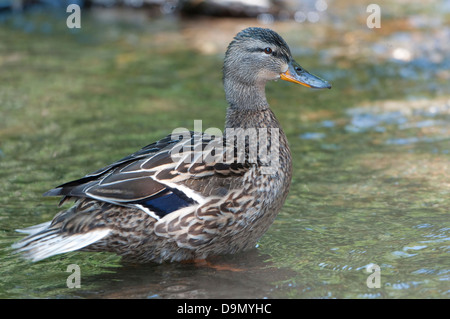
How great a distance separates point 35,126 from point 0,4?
21.5 feet

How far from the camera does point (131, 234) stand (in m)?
4.61

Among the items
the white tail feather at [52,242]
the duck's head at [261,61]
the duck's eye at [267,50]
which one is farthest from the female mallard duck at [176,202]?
the duck's eye at [267,50]

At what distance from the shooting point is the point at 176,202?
4.63m

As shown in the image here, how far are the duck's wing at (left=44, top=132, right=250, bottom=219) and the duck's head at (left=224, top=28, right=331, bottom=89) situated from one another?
0.81 m

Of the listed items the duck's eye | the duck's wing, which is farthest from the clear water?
the duck's eye

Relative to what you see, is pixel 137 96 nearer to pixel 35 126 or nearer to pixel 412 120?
pixel 35 126

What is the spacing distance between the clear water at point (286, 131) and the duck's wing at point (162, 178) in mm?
536

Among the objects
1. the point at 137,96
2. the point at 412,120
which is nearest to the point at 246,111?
the point at 412,120

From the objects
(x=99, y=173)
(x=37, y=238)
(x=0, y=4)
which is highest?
(x=0, y=4)

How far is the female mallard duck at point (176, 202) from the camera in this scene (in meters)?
4.57

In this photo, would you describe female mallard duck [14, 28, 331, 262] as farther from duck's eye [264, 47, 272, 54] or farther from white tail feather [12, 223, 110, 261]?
duck's eye [264, 47, 272, 54]

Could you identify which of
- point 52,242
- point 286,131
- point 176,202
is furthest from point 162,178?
point 286,131

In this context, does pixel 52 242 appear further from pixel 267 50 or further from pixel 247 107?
pixel 267 50

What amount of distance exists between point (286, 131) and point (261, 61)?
7.05ft
